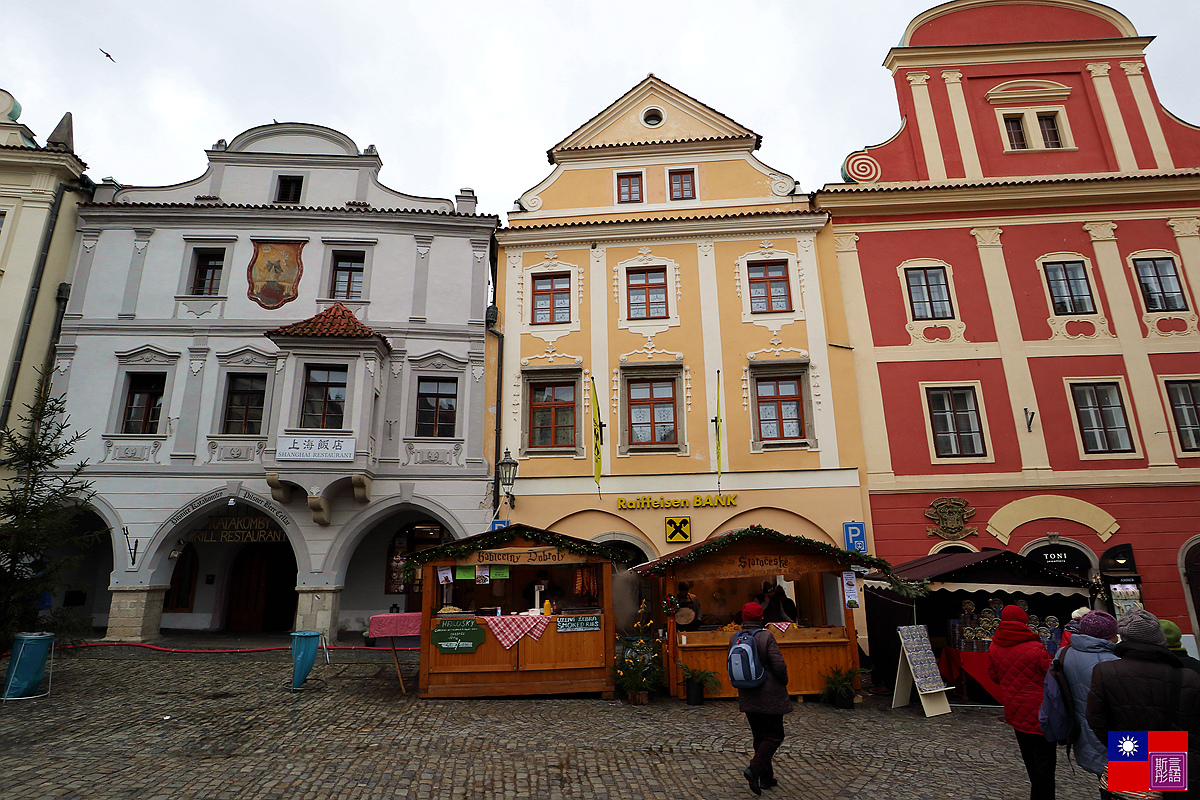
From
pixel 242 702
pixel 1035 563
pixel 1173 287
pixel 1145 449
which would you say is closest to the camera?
pixel 242 702

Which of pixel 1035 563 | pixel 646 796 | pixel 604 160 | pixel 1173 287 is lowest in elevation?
pixel 646 796

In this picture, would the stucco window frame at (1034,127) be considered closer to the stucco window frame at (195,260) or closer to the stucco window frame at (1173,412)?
the stucco window frame at (1173,412)

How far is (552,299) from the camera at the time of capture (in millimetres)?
16641

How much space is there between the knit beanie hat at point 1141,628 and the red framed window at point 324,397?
14198mm

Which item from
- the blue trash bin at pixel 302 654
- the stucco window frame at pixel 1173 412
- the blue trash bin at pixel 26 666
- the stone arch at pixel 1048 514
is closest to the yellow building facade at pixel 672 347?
the stone arch at pixel 1048 514

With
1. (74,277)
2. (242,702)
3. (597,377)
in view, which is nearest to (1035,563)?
(597,377)

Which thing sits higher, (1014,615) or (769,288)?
(769,288)

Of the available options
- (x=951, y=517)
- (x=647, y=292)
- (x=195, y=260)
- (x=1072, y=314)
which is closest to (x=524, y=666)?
(x=647, y=292)

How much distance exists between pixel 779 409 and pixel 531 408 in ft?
19.9

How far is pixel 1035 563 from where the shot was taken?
994 cm

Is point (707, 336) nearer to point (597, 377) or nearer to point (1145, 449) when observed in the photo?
point (597, 377)

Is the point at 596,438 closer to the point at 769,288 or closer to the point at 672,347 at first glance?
the point at 672,347

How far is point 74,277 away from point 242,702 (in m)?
13.1

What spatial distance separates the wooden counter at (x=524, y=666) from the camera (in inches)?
386
